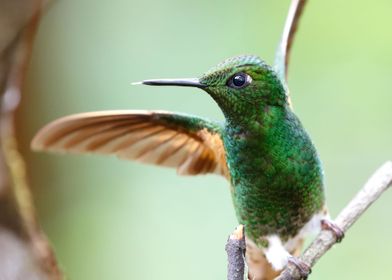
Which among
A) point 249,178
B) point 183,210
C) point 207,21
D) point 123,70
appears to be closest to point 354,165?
point 183,210

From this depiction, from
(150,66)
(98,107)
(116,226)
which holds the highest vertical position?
(150,66)

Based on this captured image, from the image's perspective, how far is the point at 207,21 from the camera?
12.2ft

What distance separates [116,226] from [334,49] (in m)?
1.39

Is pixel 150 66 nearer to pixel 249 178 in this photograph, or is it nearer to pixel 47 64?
pixel 47 64

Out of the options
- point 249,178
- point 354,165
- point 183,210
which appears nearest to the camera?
point 249,178

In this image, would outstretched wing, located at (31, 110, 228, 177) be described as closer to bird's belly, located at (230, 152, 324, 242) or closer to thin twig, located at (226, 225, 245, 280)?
bird's belly, located at (230, 152, 324, 242)

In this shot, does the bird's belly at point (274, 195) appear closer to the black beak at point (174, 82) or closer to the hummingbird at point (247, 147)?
the hummingbird at point (247, 147)

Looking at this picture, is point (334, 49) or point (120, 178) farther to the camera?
point (120, 178)

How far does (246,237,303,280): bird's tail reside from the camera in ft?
6.24

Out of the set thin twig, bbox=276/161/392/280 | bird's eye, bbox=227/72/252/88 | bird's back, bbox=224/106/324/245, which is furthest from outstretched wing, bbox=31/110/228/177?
thin twig, bbox=276/161/392/280

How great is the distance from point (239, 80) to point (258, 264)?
0.57 meters

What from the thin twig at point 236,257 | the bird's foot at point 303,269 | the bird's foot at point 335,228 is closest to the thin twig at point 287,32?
the bird's foot at point 335,228

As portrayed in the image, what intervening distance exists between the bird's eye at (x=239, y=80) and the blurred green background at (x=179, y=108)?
170cm

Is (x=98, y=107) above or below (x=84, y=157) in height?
above
